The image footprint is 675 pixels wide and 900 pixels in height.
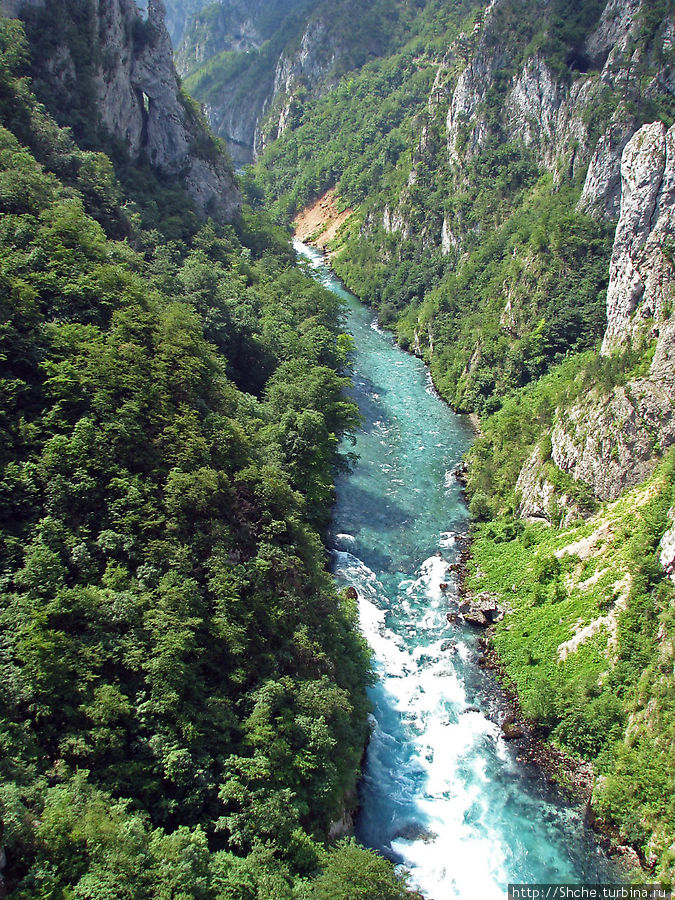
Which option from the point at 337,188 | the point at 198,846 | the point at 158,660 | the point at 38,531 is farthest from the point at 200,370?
the point at 337,188

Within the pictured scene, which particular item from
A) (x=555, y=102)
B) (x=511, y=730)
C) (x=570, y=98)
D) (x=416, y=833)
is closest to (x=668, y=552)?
(x=511, y=730)

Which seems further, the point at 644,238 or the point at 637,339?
the point at 644,238

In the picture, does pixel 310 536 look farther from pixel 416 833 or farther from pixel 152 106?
pixel 152 106

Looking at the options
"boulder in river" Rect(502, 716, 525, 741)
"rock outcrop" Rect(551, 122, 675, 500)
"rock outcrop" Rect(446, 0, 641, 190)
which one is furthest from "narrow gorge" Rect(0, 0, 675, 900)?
"rock outcrop" Rect(446, 0, 641, 190)

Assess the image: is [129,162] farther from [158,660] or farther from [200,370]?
Answer: [158,660]

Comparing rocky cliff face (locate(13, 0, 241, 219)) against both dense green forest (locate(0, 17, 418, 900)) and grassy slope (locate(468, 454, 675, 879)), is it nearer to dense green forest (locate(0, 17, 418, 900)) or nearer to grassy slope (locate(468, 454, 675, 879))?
dense green forest (locate(0, 17, 418, 900))
